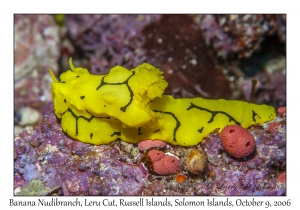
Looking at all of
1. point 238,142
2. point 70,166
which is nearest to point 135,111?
point 70,166

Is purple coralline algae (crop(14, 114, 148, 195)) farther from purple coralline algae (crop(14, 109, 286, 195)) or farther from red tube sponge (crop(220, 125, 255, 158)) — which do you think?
red tube sponge (crop(220, 125, 255, 158))

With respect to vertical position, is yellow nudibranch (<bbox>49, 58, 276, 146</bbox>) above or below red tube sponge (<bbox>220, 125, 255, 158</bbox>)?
above

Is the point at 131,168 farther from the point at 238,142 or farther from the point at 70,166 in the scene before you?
the point at 238,142

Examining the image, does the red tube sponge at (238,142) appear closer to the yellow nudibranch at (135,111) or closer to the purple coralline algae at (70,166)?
the yellow nudibranch at (135,111)

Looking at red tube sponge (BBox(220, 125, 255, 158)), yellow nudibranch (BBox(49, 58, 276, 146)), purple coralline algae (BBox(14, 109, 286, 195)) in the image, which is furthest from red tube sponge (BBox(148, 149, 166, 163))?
red tube sponge (BBox(220, 125, 255, 158))

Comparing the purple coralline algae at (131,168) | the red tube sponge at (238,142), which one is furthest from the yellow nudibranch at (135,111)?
the red tube sponge at (238,142)

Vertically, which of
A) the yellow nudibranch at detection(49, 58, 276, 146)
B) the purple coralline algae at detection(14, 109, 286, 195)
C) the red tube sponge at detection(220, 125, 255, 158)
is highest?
the yellow nudibranch at detection(49, 58, 276, 146)

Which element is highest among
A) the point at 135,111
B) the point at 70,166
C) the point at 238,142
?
the point at 135,111
